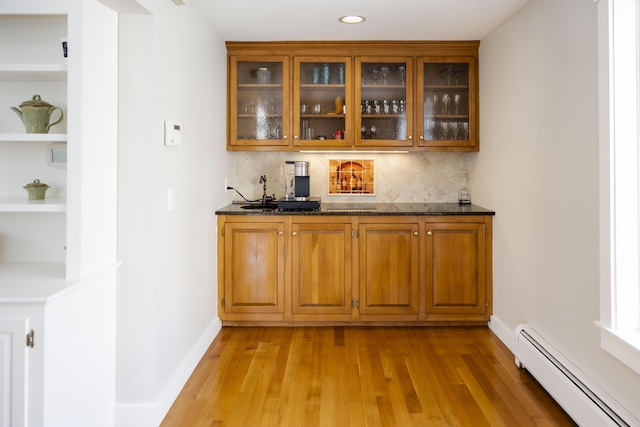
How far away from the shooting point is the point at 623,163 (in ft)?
7.27

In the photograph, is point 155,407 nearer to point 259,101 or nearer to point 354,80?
point 259,101

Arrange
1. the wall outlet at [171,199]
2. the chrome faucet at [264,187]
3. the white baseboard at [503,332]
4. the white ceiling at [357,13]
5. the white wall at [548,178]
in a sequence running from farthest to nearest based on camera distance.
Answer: the chrome faucet at [264,187], the white baseboard at [503,332], the white ceiling at [357,13], the wall outlet at [171,199], the white wall at [548,178]

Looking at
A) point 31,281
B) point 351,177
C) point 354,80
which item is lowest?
point 31,281

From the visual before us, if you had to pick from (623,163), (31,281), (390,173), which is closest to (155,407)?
(31,281)

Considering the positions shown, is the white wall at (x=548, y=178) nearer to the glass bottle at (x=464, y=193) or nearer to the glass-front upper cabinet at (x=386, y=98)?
the glass bottle at (x=464, y=193)

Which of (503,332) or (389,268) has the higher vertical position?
(389,268)

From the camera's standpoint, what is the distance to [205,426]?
2.46m

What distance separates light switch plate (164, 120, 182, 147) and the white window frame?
2031 mm

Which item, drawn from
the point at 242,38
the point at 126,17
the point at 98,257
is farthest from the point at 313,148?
the point at 98,257

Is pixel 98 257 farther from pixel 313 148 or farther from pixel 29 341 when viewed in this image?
pixel 313 148

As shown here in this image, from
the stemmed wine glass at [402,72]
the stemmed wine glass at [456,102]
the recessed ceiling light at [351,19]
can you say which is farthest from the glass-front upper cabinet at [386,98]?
the recessed ceiling light at [351,19]

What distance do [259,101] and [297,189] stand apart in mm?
790

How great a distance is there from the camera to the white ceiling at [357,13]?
328cm

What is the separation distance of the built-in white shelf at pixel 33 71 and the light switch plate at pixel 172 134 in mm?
520
